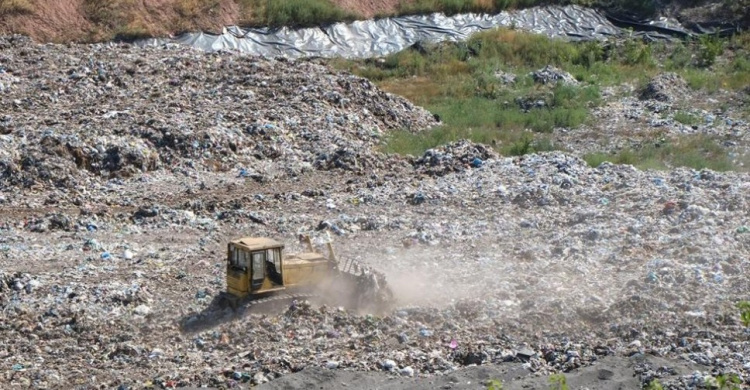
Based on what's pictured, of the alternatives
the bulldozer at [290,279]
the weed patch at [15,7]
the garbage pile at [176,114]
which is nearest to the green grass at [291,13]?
the weed patch at [15,7]

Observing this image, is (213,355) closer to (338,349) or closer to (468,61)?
(338,349)

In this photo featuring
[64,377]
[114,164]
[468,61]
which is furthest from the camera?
[468,61]

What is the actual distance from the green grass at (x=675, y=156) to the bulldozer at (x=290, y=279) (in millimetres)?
7314

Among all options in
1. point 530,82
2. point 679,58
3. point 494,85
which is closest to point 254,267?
point 494,85

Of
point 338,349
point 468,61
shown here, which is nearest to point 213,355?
point 338,349

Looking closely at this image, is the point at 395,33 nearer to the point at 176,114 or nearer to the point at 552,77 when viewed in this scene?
the point at 552,77

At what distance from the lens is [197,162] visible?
19.3 m

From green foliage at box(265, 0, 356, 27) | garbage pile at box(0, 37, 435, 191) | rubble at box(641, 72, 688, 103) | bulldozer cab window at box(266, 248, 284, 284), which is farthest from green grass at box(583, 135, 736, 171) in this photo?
green foliage at box(265, 0, 356, 27)

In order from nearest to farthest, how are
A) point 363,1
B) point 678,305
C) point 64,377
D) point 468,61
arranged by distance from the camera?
point 64,377 → point 678,305 → point 468,61 → point 363,1

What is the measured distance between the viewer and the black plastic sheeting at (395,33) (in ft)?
93.6

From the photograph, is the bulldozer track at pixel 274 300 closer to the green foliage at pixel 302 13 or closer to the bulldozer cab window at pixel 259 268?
the bulldozer cab window at pixel 259 268

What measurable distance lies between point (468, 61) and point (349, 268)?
15.6 m

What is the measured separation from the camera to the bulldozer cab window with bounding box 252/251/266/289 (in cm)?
1279

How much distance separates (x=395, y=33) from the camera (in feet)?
101
